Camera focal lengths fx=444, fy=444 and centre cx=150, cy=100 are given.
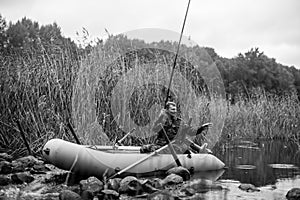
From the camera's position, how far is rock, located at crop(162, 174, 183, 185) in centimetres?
655

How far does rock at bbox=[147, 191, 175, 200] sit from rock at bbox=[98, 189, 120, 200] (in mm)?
426

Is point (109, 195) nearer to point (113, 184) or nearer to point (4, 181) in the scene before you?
point (113, 184)

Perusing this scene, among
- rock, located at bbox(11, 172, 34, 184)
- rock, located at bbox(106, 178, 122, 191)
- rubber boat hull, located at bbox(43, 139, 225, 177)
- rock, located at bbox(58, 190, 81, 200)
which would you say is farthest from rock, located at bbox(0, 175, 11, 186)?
rock, located at bbox(106, 178, 122, 191)

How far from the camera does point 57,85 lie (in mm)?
8398

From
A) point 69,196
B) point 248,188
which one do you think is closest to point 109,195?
point 69,196

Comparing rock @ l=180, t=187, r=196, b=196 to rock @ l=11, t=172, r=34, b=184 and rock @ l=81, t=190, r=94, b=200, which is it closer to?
rock @ l=81, t=190, r=94, b=200

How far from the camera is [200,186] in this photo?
6.58m

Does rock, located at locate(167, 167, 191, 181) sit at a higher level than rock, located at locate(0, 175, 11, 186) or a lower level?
higher

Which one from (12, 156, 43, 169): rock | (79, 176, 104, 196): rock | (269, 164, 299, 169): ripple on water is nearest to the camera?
(79, 176, 104, 196): rock

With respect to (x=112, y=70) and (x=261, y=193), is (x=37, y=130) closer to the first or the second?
(x=112, y=70)

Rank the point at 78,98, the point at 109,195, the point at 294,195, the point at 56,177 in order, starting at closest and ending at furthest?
the point at 109,195 → the point at 294,195 → the point at 56,177 → the point at 78,98

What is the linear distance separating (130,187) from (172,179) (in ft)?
2.89

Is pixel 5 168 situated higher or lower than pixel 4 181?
higher

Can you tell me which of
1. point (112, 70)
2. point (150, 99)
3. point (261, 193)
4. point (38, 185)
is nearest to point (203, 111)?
point (150, 99)
